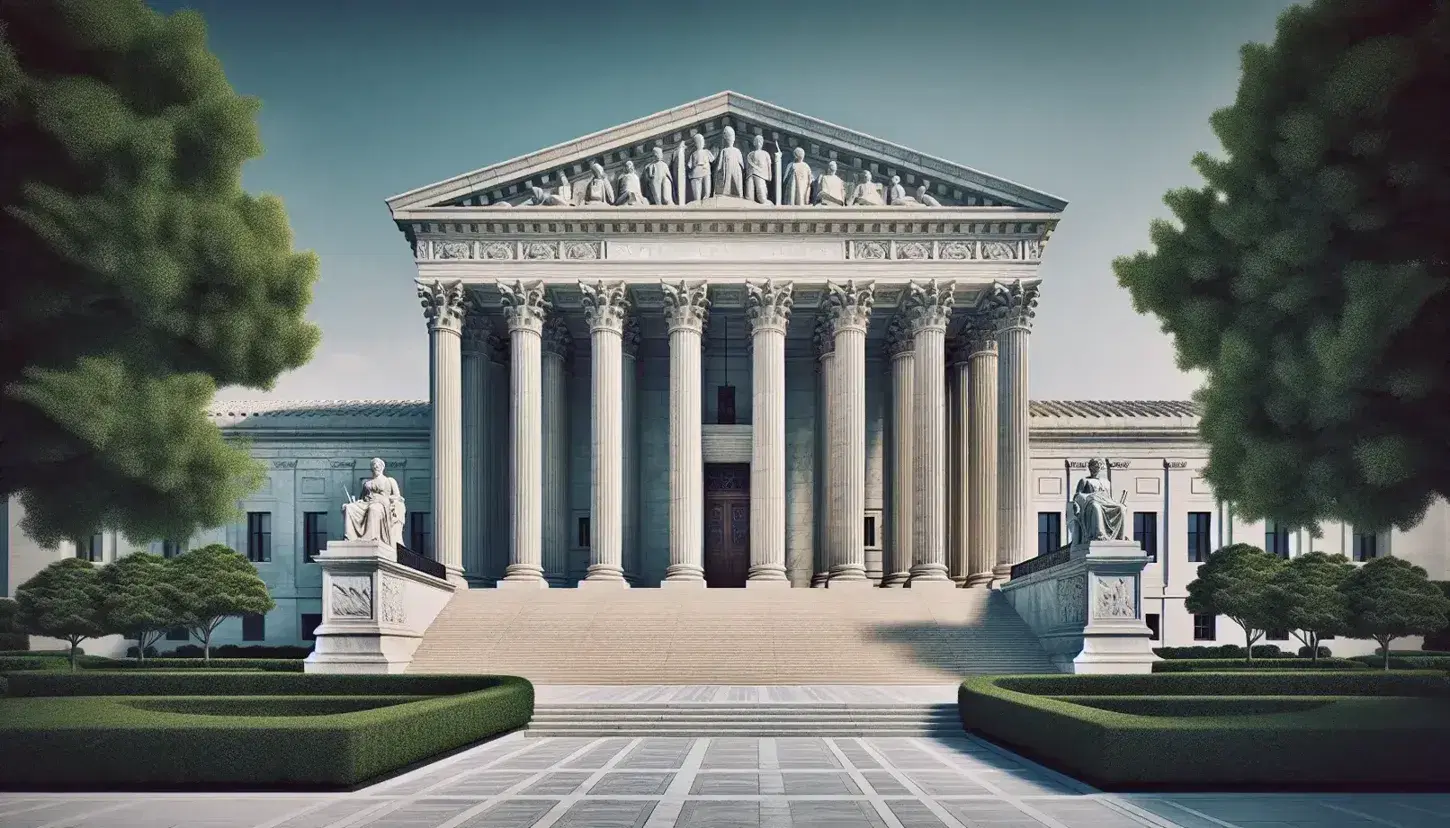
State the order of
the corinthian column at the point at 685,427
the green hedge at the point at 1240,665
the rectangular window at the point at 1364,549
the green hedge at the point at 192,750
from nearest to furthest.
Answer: the green hedge at the point at 192,750
the green hedge at the point at 1240,665
the corinthian column at the point at 685,427
the rectangular window at the point at 1364,549

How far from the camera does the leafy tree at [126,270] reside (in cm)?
1546

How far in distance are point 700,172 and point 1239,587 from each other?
26.0 metres

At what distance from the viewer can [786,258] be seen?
146ft

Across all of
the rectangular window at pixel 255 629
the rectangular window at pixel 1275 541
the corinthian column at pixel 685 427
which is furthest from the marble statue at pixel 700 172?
the rectangular window at pixel 1275 541

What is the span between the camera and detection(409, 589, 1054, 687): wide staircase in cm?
3262

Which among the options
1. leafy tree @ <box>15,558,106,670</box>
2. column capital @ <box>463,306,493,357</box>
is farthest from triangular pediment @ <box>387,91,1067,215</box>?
leafy tree @ <box>15,558,106,670</box>

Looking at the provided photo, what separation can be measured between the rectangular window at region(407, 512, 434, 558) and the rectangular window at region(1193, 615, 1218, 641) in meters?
37.2

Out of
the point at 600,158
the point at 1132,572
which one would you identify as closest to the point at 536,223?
the point at 600,158

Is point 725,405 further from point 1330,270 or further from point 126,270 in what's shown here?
point 126,270

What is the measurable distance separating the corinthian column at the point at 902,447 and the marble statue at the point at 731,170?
905cm

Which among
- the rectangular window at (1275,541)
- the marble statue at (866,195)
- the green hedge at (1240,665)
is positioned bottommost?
the green hedge at (1240,665)

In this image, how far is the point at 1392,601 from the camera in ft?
129

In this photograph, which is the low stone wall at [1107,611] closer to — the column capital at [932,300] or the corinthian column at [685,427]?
the column capital at [932,300]

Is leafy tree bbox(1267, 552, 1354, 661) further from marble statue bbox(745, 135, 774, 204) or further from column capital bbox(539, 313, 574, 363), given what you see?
column capital bbox(539, 313, 574, 363)
